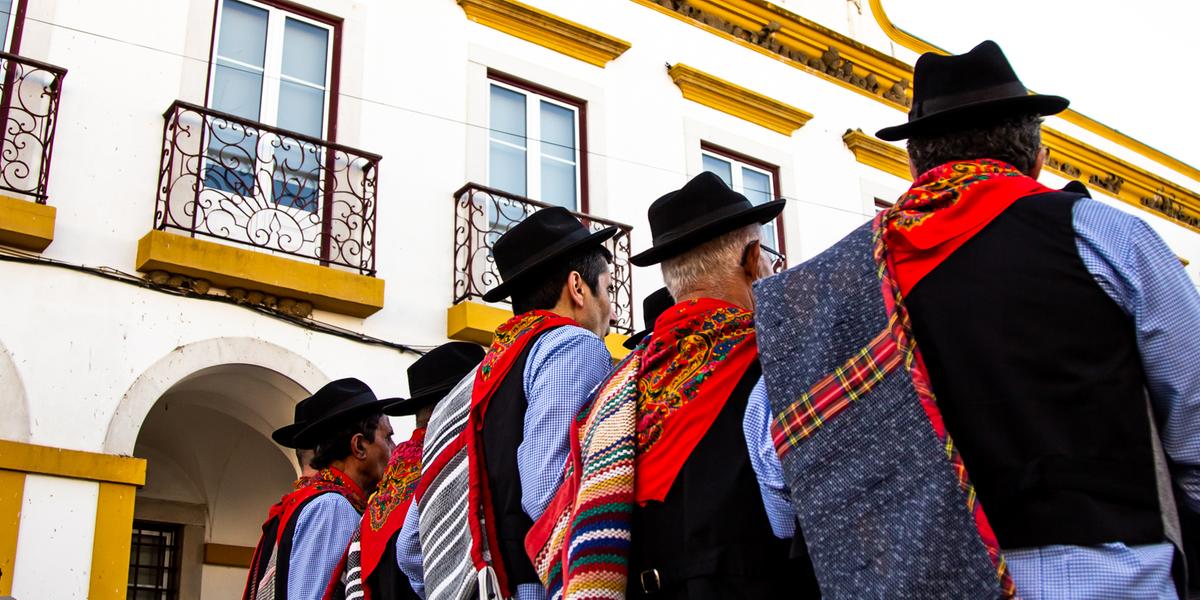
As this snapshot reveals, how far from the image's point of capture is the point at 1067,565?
1.70 metres

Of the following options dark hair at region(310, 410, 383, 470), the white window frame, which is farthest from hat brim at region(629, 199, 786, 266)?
the white window frame

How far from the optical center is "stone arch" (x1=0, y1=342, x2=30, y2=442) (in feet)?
23.0

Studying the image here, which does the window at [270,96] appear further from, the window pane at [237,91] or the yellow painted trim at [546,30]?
the yellow painted trim at [546,30]

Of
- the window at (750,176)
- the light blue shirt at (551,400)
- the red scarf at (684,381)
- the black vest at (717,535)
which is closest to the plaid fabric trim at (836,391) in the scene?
the black vest at (717,535)

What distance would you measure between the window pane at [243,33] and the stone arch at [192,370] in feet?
7.55

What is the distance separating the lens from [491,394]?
10.8ft

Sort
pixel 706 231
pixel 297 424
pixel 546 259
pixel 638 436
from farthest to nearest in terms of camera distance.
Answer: pixel 297 424
pixel 546 259
pixel 706 231
pixel 638 436

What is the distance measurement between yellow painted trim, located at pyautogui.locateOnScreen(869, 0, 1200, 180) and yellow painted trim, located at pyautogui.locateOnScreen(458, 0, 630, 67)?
3813 mm

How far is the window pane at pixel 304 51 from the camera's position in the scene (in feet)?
30.2

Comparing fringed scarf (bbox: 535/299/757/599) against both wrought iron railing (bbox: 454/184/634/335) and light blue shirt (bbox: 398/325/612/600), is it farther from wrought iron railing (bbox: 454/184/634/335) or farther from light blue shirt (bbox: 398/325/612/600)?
wrought iron railing (bbox: 454/184/634/335)

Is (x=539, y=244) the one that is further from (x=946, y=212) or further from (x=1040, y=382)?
(x=1040, y=382)

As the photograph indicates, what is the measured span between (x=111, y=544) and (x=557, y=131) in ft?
17.6

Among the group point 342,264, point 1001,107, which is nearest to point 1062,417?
point 1001,107

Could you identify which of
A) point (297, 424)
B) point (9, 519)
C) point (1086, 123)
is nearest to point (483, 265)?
point (9, 519)
